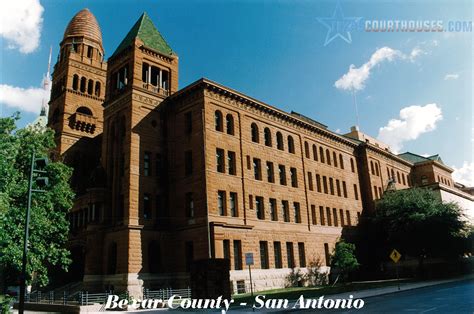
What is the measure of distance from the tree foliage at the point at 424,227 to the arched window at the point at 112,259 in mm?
31411

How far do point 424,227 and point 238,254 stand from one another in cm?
2320

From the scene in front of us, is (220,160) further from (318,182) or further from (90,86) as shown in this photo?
(90,86)

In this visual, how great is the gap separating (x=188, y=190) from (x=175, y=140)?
18.3 feet

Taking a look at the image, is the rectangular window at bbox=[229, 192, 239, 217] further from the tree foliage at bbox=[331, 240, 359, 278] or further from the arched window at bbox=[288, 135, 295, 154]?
the tree foliage at bbox=[331, 240, 359, 278]

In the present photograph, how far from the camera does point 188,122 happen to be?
36562 millimetres

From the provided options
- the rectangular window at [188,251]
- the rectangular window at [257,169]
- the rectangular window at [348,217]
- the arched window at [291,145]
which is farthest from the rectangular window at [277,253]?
the rectangular window at [348,217]

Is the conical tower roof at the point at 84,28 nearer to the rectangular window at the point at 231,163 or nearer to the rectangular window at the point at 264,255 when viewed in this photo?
the rectangular window at the point at 231,163

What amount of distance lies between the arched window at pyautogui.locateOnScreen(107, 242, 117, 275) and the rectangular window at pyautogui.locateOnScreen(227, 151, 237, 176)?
12.1 meters

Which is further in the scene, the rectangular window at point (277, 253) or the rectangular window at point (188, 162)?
the rectangular window at point (277, 253)

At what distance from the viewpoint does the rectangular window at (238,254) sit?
3273cm

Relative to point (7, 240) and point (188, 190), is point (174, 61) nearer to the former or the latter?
point (188, 190)

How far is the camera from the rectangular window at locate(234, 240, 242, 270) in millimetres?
32731

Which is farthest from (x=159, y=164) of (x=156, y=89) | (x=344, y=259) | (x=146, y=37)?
(x=344, y=259)

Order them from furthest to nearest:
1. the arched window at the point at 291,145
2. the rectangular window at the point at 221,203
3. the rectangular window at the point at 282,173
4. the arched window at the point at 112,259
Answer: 1. the arched window at the point at 291,145
2. the rectangular window at the point at 282,173
3. the rectangular window at the point at 221,203
4. the arched window at the point at 112,259
